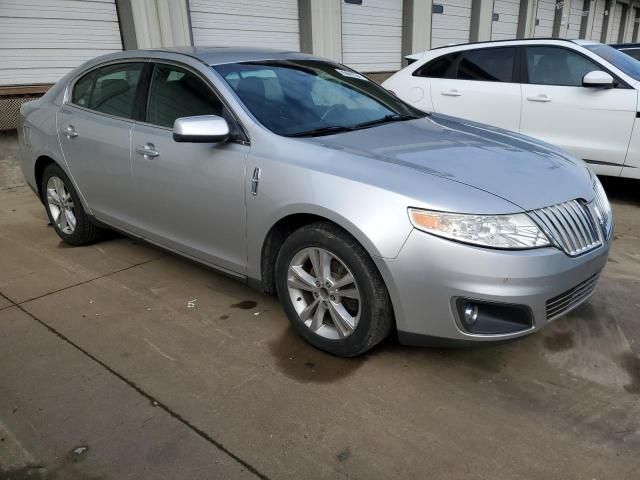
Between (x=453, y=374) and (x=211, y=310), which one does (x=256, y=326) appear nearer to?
(x=211, y=310)

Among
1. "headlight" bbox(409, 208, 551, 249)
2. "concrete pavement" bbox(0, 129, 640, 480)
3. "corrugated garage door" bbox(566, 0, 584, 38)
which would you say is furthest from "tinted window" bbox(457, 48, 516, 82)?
"corrugated garage door" bbox(566, 0, 584, 38)

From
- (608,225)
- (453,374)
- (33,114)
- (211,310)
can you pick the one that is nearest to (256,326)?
(211,310)

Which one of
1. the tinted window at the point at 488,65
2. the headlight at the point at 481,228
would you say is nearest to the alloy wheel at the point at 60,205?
the headlight at the point at 481,228

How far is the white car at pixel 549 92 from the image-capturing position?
526 cm

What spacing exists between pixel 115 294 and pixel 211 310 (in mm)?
761

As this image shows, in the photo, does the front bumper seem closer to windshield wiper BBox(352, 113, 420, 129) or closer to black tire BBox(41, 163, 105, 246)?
windshield wiper BBox(352, 113, 420, 129)

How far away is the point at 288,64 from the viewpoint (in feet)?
11.7

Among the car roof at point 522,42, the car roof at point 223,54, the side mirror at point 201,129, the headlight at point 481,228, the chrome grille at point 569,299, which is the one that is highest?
the car roof at point 223,54

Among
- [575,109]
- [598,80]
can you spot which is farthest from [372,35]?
[598,80]

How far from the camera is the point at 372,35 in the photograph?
1209cm

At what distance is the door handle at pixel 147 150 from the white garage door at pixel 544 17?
1850 centimetres

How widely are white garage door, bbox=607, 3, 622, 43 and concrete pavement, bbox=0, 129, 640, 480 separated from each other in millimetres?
26423

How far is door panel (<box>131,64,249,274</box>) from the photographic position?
3020mm

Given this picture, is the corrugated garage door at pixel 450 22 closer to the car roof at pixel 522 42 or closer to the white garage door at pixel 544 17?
the white garage door at pixel 544 17
